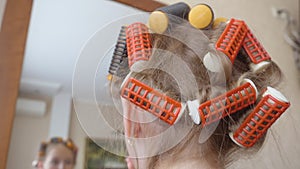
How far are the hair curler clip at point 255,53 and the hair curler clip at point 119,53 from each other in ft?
0.65

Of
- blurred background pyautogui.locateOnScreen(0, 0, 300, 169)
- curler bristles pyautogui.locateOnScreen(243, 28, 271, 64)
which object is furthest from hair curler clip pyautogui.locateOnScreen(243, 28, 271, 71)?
blurred background pyautogui.locateOnScreen(0, 0, 300, 169)

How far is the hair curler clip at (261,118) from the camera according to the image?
1.37 ft

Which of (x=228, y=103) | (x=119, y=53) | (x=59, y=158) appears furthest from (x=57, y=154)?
(x=228, y=103)

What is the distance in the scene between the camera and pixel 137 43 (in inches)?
17.2

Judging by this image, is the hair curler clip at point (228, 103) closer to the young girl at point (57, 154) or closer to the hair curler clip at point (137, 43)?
the hair curler clip at point (137, 43)

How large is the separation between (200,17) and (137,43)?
0.11m

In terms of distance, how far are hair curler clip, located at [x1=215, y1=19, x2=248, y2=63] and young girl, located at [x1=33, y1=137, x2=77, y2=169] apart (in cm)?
38

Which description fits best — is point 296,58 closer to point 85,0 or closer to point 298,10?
point 298,10

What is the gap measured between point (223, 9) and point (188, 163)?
22.6 inches

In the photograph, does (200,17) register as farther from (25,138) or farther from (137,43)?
(25,138)

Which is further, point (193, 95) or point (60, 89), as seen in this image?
point (60, 89)

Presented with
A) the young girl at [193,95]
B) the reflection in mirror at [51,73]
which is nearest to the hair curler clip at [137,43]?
the young girl at [193,95]

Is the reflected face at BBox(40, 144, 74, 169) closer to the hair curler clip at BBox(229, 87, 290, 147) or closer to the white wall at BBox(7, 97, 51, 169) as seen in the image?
the white wall at BBox(7, 97, 51, 169)

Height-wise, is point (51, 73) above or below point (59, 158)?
above
